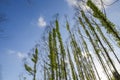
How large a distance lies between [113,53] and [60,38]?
6045 millimetres

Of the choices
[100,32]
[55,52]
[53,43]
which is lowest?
[55,52]

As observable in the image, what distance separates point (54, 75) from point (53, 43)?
3424 millimetres

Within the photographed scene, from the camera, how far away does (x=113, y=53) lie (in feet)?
51.5

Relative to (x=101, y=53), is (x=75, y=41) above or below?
above

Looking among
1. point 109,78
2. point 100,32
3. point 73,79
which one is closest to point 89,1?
point 100,32

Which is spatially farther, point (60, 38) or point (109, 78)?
point (109, 78)

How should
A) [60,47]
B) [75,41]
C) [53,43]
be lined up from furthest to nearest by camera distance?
[75,41]
[53,43]
[60,47]

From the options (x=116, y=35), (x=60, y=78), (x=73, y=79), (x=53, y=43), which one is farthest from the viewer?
(x=73, y=79)

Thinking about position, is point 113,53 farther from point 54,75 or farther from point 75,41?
point 54,75

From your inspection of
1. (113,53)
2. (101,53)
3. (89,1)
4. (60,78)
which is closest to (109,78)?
(101,53)

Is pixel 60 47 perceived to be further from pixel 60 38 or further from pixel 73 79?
pixel 73 79

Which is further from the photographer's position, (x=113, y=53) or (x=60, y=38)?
(x=113, y=53)

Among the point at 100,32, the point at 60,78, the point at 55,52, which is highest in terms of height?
the point at 100,32

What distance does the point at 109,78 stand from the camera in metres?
19.9
